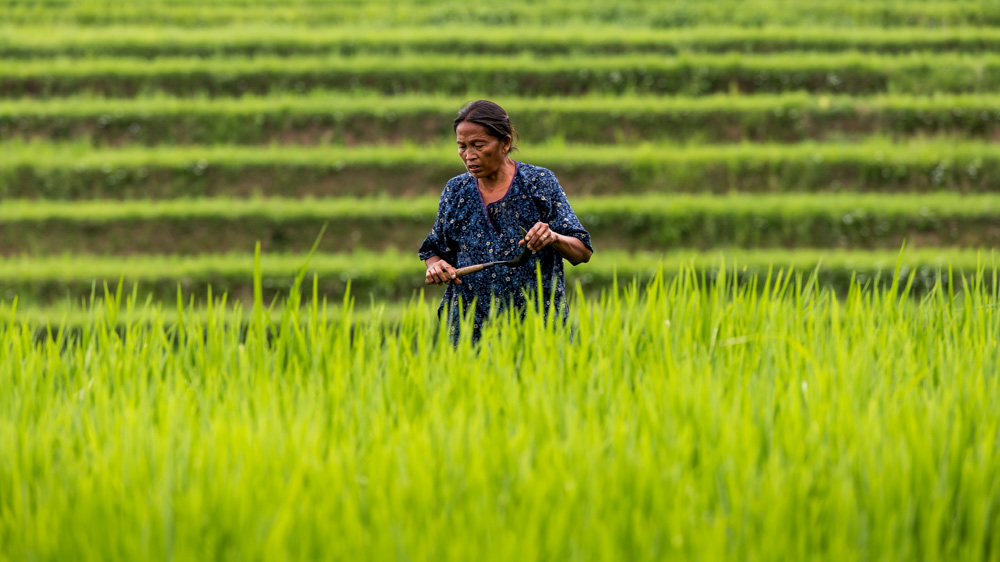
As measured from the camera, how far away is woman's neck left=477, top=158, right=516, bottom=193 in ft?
8.98

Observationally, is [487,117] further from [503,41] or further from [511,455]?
[503,41]

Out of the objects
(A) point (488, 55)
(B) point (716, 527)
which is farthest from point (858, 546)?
(A) point (488, 55)

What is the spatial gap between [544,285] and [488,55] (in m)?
9.01

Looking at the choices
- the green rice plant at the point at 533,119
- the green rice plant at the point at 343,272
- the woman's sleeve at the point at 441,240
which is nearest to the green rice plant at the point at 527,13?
the green rice plant at the point at 533,119

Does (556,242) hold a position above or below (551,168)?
above

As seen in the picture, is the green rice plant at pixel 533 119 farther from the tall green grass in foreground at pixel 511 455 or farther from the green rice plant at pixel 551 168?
the tall green grass in foreground at pixel 511 455

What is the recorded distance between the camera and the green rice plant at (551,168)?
8.98 metres

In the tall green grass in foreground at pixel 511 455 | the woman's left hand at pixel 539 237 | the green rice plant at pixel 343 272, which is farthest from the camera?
the green rice plant at pixel 343 272

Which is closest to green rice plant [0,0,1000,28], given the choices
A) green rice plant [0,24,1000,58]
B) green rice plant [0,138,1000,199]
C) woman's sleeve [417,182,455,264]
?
green rice plant [0,24,1000,58]

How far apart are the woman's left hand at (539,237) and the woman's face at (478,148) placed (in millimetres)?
260

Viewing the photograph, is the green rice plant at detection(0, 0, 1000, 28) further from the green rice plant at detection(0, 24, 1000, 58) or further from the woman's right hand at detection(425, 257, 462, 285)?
the woman's right hand at detection(425, 257, 462, 285)

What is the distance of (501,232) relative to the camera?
2.74 meters

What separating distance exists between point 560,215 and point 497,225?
→ 0.61 ft

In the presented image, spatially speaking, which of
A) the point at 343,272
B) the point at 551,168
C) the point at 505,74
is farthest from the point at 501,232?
the point at 505,74
